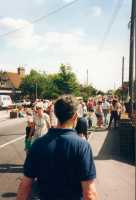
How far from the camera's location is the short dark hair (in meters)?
3.26

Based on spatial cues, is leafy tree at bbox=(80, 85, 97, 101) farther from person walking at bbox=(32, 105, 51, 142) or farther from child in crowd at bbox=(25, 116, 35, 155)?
person walking at bbox=(32, 105, 51, 142)

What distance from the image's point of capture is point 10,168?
10.5 meters

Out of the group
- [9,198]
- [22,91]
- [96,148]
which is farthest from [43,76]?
[9,198]

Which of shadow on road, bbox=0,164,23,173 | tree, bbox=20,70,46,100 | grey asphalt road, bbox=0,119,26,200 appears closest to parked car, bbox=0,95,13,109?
tree, bbox=20,70,46,100

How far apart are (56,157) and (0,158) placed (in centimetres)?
924

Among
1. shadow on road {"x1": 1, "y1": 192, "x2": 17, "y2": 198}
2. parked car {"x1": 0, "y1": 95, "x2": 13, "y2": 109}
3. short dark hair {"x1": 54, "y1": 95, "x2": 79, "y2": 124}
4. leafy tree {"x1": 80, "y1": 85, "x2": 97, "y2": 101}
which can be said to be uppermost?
leafy tree {"x1": 80, "y1": 85, "x2": 97, "y2": 101}

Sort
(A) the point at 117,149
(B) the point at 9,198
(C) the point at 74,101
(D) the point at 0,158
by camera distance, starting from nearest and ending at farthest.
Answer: (C) the point at 74,101 < (B) the point at 9,198 < (D) the point at 0,158 < (A) the point at 117,149

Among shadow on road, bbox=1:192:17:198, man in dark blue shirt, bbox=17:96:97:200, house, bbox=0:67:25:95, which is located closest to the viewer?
man in dark blue shirt, bbox=17:96:97:200

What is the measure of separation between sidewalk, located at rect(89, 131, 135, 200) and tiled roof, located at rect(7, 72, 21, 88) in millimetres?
74241

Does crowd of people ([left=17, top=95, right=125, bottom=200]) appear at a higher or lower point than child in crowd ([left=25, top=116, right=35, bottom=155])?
higher

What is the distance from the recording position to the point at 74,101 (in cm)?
330

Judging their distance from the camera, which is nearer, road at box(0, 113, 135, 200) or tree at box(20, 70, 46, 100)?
road at box(0, 113, 135, 200)

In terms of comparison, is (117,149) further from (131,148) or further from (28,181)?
(28,181)

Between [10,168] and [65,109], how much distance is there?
753 centimetres
